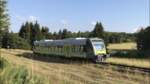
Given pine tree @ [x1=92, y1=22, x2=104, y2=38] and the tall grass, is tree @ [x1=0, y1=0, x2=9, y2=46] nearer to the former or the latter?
the tall grass

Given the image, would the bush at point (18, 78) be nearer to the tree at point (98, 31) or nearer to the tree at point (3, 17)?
the tree at point (3, 17)

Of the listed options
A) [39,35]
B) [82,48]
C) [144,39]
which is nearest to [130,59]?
[82,48]

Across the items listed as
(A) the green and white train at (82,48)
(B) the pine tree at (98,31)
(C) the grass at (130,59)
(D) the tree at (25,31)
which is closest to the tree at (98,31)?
(B) the pine tree at (98,31)

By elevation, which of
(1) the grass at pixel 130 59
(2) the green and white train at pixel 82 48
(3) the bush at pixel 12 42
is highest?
(3) the bush at pixel 12 42

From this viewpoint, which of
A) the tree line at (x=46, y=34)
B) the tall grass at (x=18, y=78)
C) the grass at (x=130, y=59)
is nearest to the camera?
the tall grass at (x=18, y=78)

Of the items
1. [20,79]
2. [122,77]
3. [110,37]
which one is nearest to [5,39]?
[110,37]

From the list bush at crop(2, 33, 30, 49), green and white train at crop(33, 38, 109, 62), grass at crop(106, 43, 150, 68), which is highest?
bush at crop(2, 33, 30, 49)

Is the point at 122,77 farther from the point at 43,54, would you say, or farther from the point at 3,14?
the point at 43,54

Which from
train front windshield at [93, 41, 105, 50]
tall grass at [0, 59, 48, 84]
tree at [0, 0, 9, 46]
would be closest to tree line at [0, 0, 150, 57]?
tree at [0, 0, 9, 46]

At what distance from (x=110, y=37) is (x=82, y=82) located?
10183 cm

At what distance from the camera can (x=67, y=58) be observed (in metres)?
42.2

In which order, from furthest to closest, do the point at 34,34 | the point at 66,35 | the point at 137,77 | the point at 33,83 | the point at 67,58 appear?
the point at 34,34, the point at 66,35, the point at 67,58, the point at 137,77, the point at 33,83

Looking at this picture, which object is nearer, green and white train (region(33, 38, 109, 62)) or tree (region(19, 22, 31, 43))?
green and white train (region(33, 38, 109, 62))

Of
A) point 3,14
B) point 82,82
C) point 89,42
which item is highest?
point 3,14
